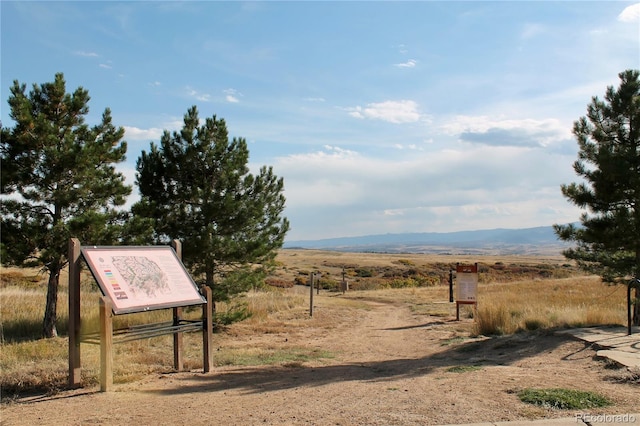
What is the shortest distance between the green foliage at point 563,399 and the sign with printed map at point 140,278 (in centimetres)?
511

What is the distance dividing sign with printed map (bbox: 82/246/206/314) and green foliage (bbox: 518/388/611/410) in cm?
511

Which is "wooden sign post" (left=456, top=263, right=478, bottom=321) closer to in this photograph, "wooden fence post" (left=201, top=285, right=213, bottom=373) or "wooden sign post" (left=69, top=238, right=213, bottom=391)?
"wooden fence post" (left=201, top=285, right=213, bottom=373)

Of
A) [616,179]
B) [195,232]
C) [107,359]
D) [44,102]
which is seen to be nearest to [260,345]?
[195,232]

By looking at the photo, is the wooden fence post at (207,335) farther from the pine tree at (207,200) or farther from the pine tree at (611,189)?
the pine tree at (611,189)

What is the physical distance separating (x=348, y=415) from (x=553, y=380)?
3.07 m

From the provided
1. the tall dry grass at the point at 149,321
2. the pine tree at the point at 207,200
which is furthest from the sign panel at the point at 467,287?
the pine tree at the point at 207,200

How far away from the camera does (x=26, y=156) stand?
11336 mm

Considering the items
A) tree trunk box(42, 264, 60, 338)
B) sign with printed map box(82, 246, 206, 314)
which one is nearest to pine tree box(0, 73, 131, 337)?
tree trunk box(42, 264, 60, 338)

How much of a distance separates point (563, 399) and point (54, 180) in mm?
10617

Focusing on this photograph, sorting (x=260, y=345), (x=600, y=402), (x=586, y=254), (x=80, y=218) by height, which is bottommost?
(x=260, y=345)

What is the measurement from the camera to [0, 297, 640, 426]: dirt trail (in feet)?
18.3

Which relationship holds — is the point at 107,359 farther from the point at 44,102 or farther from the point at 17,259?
the point at 44,102

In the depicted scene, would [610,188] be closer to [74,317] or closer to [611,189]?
[611,189]

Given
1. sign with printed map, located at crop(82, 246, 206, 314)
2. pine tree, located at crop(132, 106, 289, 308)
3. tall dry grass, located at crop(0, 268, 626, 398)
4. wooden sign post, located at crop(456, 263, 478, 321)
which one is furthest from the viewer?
wooden sign post, located at crop(456, 263, 478, 321)
